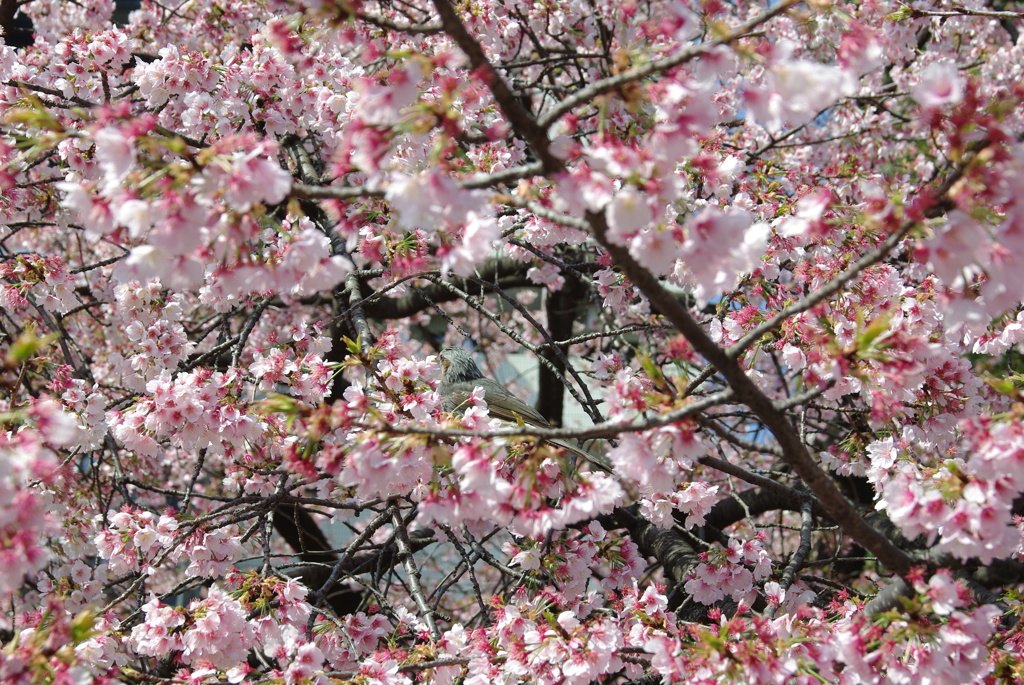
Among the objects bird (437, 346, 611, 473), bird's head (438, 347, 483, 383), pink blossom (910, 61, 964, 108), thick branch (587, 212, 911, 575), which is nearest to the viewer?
pink blossom (910, 61, 964, 108)

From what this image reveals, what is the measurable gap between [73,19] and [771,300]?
18.5 ft

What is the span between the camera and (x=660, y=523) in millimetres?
2908

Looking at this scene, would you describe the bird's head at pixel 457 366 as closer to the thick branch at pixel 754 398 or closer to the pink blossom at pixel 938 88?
the thick branch at pixel 754 398

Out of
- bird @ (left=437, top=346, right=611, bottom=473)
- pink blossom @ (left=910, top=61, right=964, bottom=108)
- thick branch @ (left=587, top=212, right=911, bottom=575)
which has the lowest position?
thick branch @ (left=587, top=212, right=911, bottom=575)

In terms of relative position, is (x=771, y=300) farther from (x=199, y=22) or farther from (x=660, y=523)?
(x=199, y=22)

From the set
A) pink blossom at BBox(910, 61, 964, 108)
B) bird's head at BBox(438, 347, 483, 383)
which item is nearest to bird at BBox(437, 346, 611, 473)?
bird's head at BBox(438, 347, 483, 383)

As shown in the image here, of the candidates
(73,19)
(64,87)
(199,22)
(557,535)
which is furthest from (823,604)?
(73,19)

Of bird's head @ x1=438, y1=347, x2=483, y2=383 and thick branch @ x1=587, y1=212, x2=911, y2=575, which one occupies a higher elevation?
bird's head @ x1=438, y1=347, x2=483, y2=383

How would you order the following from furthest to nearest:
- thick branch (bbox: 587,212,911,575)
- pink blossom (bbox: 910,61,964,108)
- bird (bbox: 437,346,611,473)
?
bird (bbox: 437,346,611,473), thick branch (bbox: 587,212,911,575), pink blossom (bbox: 910,61,964,108)

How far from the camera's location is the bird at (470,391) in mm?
3637

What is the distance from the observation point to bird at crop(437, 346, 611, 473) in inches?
143

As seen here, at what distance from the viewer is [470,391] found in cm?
379

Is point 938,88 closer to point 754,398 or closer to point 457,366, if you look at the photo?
point 754,398

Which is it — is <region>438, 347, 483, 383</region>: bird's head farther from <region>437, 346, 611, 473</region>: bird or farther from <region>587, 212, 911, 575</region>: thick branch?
<region>587, 212, 911, 575</region>: thick branch
